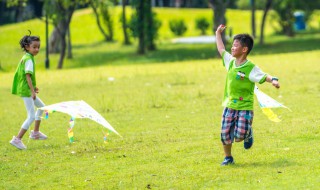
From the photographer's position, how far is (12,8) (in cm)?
6025

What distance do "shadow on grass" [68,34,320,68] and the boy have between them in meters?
26.5

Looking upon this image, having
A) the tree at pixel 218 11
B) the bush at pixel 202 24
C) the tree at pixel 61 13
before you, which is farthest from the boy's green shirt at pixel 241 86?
the bush at pixel 202 24

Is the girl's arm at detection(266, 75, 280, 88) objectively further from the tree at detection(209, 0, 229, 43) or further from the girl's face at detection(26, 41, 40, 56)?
the tree at detection(209, 0, 229, 43)

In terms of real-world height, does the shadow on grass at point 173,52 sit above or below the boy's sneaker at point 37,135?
below

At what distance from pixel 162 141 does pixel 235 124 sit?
2617 millimetres

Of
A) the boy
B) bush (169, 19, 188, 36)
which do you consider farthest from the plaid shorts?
bush (169, 19, 188, 36)

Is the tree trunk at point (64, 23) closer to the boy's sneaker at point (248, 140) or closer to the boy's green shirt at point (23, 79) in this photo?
the boy's green shirt at point (23, 79)

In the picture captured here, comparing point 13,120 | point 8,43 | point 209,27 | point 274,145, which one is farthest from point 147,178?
point 209,27

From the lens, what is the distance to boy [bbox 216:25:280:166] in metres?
9.45

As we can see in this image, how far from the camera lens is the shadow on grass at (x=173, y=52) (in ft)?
123

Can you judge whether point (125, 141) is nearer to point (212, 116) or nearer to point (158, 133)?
point (158, 133)

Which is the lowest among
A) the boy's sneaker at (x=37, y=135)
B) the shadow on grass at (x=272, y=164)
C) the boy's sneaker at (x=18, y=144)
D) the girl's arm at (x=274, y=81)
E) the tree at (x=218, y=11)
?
the tree at (x=218, y=11)

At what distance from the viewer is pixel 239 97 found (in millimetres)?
9539

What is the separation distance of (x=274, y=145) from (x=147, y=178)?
242 centimetres
